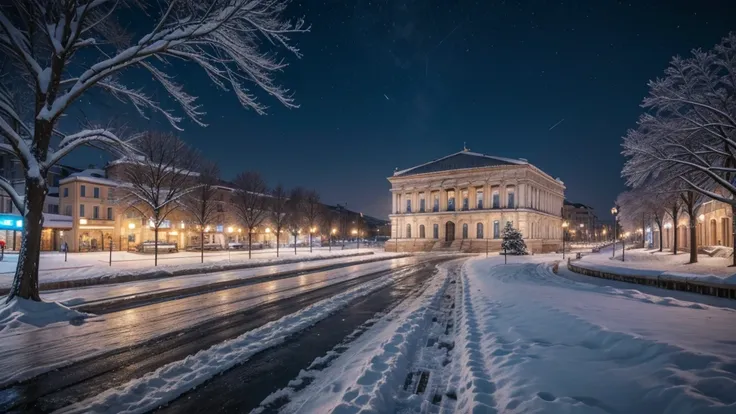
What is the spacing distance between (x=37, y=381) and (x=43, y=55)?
10.3 metres

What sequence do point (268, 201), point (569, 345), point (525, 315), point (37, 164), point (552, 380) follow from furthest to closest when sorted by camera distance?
point (268, 201)
point (37, 164)
point (525, 315)
point (569, 345)
point (552, 380)

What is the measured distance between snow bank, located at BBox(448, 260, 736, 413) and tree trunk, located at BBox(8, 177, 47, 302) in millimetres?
11084

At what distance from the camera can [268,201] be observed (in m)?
57.8

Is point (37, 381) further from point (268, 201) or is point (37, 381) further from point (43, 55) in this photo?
point (268, 201)

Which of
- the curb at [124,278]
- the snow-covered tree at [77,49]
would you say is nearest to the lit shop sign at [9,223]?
the curb at [124,278]

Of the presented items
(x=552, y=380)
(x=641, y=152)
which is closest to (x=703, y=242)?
(x=641, y=152)

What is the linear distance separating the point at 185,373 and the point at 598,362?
238 inches

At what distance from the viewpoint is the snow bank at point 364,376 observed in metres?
4.57

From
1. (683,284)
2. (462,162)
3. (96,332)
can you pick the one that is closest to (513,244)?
(462,162)

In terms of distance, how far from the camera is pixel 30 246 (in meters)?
9.90

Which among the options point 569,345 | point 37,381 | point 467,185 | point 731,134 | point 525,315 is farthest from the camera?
point 467,185

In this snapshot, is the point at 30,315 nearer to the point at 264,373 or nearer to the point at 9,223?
the point at 264,373

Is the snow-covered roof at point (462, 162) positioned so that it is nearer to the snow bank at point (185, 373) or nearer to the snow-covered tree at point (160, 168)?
the snow-covered tree at point (160, 168)

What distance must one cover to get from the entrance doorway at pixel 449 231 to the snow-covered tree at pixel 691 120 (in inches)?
1830
